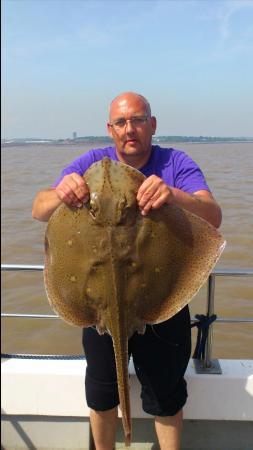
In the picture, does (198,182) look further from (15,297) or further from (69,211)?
(15,297)

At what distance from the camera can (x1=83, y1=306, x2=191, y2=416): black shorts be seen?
2.83 m

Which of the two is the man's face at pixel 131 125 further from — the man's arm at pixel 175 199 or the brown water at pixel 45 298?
the brown water at pixel 45 298

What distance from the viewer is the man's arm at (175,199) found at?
2.29 meters

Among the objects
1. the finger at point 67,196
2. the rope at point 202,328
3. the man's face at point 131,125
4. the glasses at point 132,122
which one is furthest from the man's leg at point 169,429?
the glasses at point 132,122

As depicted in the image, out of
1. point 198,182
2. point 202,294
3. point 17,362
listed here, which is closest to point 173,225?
point 198,182

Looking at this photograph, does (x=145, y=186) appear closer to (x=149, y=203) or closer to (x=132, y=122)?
(x=149, y=203)

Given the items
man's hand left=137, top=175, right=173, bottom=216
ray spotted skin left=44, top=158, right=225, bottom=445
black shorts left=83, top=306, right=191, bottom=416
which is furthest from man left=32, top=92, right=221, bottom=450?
man's hand left=137, top=175, right=173, bottom=216

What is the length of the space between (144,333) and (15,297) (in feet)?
22.4

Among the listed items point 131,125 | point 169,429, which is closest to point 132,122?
point 131,125

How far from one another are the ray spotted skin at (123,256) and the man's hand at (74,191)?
0.04m

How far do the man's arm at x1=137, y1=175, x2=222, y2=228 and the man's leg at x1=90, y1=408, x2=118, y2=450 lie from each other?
4.72 feet

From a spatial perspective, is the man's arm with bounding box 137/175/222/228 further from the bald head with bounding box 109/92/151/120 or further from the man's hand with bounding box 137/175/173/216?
the bald head with bounding box 109/92/151/120

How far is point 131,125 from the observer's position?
278 centimetres

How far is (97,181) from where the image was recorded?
2373 mm
